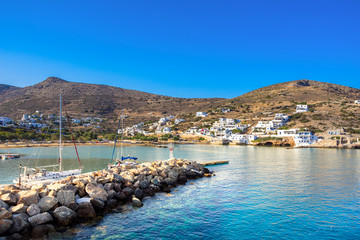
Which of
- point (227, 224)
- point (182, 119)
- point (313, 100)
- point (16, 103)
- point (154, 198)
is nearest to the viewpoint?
point (227, 224)

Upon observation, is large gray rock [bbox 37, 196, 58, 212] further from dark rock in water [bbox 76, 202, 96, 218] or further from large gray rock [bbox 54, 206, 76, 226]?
dark rock in water [bbox 76, 202, 96, 218]

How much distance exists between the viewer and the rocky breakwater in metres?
12.3

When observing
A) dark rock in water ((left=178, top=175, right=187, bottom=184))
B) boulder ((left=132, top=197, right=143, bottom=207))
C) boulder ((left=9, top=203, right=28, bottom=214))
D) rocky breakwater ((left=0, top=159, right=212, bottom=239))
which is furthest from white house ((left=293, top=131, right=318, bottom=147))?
boulder ((left=9, top=203, right=28, bottom=214))

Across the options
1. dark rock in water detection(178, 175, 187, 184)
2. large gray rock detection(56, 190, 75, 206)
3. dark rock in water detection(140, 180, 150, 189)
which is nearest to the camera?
large gray rock detection(56, 190, 75, 206)

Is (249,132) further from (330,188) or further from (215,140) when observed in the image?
(330,188)

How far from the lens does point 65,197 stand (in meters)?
14.9

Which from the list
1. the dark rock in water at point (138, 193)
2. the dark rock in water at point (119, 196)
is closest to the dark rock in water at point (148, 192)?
the dark rock in water at point (138, 193)

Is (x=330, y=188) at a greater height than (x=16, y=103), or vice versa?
(x=16, y=103)

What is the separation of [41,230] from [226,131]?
102m

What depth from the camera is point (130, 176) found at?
2134 cm

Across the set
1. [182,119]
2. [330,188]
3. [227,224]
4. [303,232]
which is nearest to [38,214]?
[227,224]

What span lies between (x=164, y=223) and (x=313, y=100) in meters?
146

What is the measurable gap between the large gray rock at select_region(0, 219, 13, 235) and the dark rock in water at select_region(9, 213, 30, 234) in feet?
0.69

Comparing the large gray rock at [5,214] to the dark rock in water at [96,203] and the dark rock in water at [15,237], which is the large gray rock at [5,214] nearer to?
the dark rock in water at [15,237]
